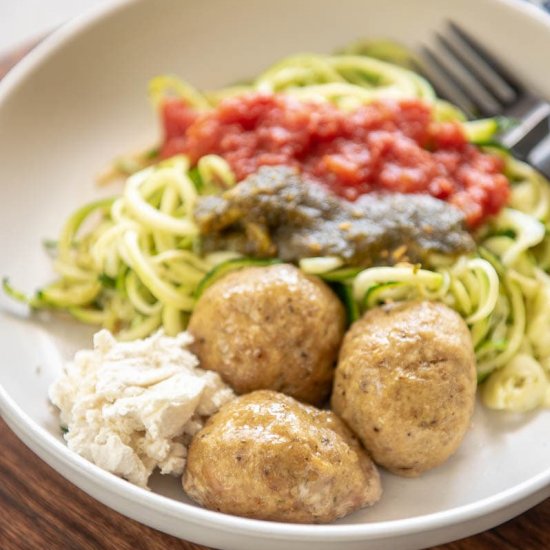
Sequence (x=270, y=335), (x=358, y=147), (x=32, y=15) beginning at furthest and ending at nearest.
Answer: (x=32, y=15) → (x=358, y=147) → (x=270, y=335)

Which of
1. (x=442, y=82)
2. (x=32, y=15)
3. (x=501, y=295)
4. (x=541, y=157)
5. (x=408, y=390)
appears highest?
(x=32, y=15)

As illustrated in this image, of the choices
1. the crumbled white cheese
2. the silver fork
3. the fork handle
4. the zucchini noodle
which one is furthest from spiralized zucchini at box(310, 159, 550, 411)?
the crumbled white cheese

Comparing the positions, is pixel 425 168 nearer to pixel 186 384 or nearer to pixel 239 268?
pixel 239 268

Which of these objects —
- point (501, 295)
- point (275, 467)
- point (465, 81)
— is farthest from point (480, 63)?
point (275, 467)

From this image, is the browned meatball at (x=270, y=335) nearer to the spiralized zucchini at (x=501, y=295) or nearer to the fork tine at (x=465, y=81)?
the spiralized zucchini at (x=501, y=295)

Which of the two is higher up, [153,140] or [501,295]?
[153,140]

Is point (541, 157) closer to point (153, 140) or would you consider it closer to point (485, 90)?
point (485, 90)

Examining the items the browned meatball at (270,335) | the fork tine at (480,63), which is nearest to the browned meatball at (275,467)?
the browned meatball at (270,335)
